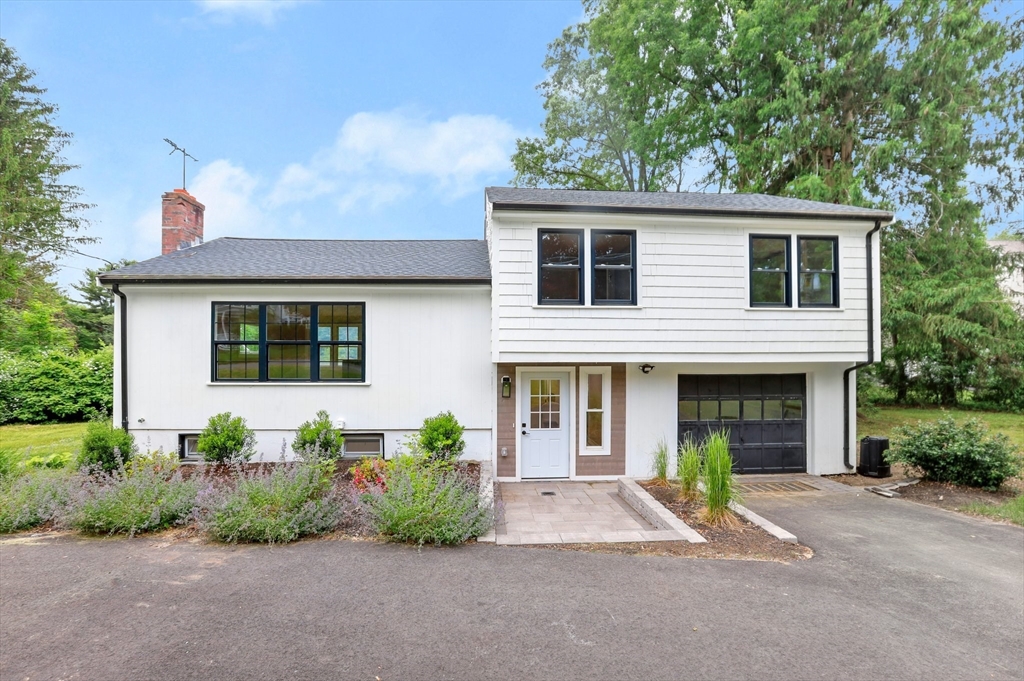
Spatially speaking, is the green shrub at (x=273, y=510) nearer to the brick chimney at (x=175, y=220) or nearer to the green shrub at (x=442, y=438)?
the green shrub at (x=442, y=438)

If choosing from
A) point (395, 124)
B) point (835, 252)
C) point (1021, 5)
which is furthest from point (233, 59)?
point (1021, 5)

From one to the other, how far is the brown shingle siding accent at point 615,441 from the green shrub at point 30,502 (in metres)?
7.61

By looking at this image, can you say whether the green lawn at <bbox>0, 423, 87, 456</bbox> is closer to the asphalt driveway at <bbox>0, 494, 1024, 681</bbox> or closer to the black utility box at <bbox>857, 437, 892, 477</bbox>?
the asphalt driveway at <bbox>0, 494, 1024, 681</bbox>

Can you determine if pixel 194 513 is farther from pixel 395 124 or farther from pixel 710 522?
pixel 395 124

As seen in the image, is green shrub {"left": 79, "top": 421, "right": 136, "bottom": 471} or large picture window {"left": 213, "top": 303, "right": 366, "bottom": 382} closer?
green shrub {"left": 79, "top": 421, "right": 136, "bottom": 471}

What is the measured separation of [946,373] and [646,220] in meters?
16.3

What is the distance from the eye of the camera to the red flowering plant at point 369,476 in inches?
258

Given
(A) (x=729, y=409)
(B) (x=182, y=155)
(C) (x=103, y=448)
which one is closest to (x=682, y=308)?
(A) (x=729, y=409)

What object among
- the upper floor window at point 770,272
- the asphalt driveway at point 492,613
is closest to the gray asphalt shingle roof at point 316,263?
the asphalt driveway at point 492,613

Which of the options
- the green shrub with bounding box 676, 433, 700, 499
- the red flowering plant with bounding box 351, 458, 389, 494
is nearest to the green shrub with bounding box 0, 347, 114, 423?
the red flowering plant with bounding box 351, 458, 389, 494

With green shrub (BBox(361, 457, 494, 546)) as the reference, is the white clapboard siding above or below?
above

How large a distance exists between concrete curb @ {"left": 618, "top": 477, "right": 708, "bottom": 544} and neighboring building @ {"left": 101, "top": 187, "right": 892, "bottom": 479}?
1.27 metres

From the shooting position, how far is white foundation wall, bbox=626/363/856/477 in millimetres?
9227

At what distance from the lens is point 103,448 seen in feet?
25.3
